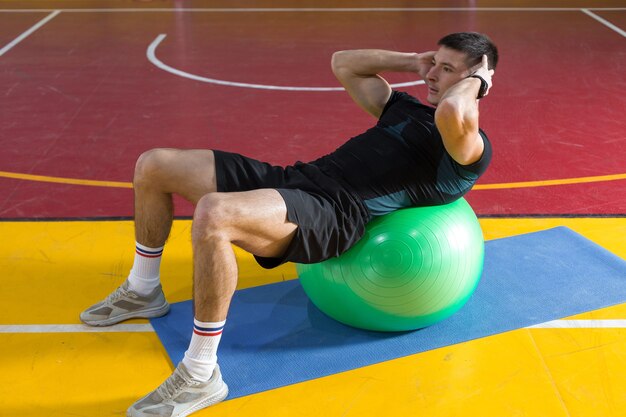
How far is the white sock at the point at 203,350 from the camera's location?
3.21m

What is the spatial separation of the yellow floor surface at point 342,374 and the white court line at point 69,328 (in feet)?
0.09

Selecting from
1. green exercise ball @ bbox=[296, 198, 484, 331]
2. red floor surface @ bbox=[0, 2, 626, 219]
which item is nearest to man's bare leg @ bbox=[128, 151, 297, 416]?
green exercise ball @ bbox=[296, 198, 484, 331]

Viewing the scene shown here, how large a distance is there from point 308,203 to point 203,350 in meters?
0.74

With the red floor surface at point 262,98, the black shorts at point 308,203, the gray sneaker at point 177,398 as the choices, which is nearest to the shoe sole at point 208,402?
the gray sneaker at point 177,398

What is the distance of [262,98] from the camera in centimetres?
714

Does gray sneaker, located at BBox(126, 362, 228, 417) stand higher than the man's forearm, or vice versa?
the man's forearm

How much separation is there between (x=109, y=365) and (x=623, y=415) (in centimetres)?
211

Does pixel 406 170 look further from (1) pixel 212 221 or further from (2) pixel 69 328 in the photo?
(2) pixel 69 328

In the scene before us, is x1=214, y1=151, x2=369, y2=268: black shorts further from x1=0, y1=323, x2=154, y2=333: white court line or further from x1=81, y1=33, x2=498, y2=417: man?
x1=0, y1=323, x2=154, y2=333: white court line

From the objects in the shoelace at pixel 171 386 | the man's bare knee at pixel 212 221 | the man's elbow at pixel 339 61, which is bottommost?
the shoelace at pixel 171 386

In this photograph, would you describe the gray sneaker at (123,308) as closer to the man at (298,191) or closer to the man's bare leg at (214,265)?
the man at (298,191)

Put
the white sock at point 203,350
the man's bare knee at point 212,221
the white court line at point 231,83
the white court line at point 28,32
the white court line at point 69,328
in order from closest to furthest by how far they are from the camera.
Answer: the man's bare knee at point 212,221 → the white sock at point 203,350 → the white court line at point 69,328 → the white court line at point 231,83 → the white court line at point 28,32

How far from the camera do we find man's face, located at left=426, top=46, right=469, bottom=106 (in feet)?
12.2

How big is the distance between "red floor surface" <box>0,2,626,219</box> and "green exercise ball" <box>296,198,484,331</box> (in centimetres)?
150
